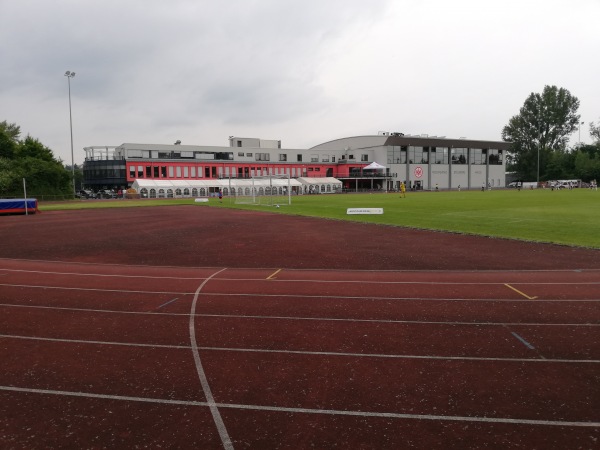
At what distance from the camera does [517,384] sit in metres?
5.50

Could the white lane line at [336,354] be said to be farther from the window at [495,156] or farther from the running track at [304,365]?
the window at [495,156]

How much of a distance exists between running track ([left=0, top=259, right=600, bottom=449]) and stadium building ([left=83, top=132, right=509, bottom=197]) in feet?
231

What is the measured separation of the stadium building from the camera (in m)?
87.4

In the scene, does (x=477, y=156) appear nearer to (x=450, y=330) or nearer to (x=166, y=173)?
(x=166, y=173)

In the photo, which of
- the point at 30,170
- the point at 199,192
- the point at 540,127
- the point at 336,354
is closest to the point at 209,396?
the point at 336,354

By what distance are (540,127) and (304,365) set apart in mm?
148604

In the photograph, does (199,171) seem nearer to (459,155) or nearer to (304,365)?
(459,155)

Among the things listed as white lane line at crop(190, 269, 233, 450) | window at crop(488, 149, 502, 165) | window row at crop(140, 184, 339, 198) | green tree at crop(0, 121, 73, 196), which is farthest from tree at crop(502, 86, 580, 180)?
white lane line at crop(190, 269, 233, 450)

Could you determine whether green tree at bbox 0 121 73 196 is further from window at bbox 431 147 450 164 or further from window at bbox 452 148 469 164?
window at bbox 452 148 469 164

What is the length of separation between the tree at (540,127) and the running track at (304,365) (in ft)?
440

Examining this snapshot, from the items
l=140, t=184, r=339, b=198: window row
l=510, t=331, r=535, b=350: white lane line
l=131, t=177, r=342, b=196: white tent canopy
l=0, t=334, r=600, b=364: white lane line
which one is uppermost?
l=131, t=177, r=342, b=196: white tent canopy

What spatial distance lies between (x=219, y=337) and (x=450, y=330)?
4151 mm

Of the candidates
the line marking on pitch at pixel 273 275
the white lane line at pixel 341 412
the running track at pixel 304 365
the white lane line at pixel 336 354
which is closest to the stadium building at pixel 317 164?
the line marking on pitch at pixel 273 275

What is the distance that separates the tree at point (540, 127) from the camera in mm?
126688
